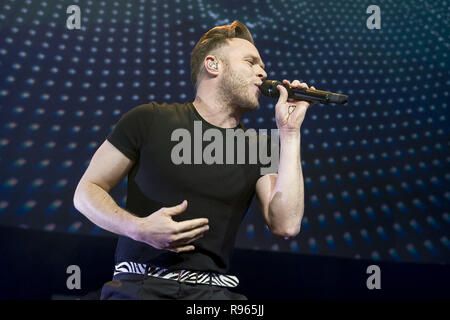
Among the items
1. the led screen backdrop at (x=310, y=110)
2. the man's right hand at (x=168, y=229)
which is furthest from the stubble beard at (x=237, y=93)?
the led screen backdrop at (x=310, y=110)

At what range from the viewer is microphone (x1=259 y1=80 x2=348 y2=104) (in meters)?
1.40

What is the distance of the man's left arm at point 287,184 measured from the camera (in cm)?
142

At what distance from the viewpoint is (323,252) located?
2.25 m

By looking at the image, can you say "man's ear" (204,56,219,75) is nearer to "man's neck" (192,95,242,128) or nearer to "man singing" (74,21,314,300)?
"man singing" (74,21,314,300)

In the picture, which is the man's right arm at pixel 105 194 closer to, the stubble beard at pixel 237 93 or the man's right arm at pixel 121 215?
the man's right arm at pixel 121 215

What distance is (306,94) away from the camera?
4.80ft

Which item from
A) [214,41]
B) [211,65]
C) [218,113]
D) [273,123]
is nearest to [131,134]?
[218,113]

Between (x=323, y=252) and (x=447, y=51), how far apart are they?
136cm

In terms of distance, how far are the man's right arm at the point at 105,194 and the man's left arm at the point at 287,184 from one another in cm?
47

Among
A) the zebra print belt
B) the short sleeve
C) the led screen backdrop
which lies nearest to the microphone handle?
the short sleeve

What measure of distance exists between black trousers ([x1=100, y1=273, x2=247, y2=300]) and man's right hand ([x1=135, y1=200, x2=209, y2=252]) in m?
0.16
